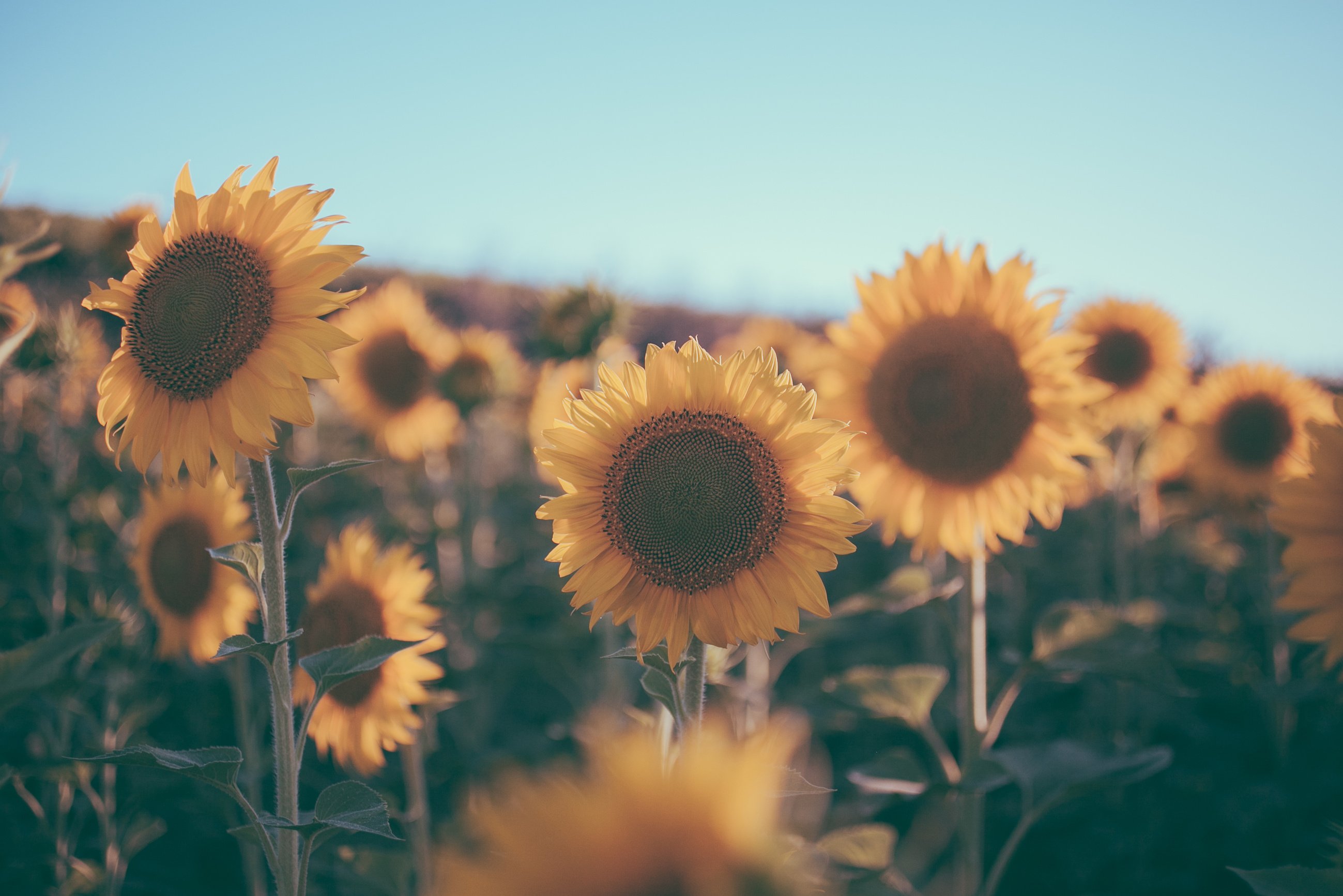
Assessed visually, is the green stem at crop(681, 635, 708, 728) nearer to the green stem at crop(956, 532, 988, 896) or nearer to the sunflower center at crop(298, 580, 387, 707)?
the green stem at crop(956, 532, 988, 896)

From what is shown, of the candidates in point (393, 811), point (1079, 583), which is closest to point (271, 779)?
point (393, 811)

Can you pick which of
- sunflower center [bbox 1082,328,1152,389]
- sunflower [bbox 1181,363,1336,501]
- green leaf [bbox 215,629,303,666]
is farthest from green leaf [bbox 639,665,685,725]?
sunflower [bbox 1181,363,1336,501]

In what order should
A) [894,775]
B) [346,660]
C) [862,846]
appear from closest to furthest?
[346,660] → [862,846] → [894,775]

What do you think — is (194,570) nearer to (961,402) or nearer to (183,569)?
(183,569)

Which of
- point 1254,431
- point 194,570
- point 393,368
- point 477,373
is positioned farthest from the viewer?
point 393,368

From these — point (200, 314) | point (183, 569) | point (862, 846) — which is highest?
point (200, 314)

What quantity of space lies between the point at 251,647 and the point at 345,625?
1086mm

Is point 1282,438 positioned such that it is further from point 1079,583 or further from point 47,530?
point 47,530

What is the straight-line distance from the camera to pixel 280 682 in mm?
1427

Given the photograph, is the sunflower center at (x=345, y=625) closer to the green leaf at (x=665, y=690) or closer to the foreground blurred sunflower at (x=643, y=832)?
the green leaf at (x=665, y=690)

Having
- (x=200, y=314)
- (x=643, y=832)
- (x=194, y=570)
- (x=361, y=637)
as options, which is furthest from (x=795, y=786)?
(x=194, y=570)

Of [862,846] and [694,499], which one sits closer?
[694,499]

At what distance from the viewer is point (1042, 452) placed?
2301mm

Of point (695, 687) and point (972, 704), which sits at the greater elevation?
point (695, 687)
